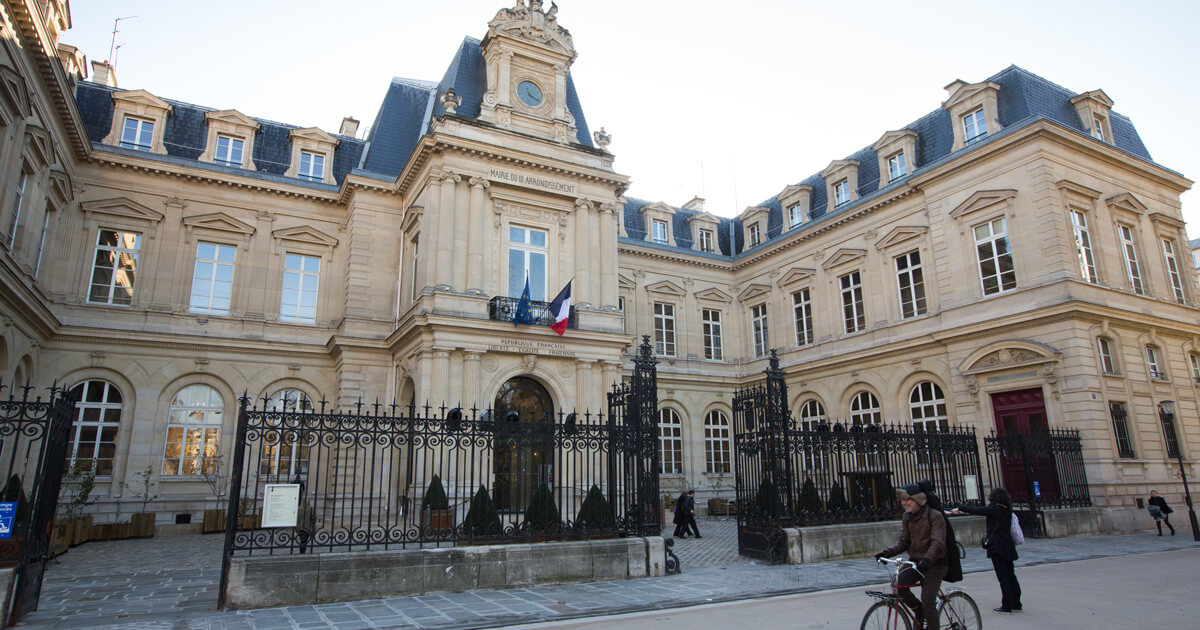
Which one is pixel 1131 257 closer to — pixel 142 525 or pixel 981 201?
pixel 981 201

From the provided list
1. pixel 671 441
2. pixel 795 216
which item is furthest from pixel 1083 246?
pixel 671 441

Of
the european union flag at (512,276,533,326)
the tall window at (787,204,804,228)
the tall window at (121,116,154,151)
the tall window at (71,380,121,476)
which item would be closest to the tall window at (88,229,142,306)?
the tall window at (71,380,121,476)

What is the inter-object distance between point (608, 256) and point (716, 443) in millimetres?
10683

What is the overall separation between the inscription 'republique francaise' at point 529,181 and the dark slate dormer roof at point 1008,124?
10.4 metres

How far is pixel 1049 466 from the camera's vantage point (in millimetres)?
17047

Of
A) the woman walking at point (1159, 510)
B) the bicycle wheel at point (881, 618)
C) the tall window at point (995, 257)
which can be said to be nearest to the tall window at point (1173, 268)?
the tall window at point (995, 257)

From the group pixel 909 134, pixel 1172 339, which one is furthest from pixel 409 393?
pixel 1172 339

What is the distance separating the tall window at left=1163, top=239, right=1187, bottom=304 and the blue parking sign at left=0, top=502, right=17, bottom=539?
90.1 ft

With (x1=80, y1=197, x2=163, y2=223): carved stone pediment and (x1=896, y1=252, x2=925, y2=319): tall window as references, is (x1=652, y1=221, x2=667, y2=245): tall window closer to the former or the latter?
(x1=896, y1=252, x2=925, y2=319): tall window

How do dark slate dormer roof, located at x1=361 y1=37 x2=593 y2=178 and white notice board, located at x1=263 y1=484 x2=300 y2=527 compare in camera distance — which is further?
dark slate dormer roof, located at x1=361 y1=37 x2=593 y2=178

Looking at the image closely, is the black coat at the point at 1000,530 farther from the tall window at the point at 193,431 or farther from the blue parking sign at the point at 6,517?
the tall window at the point at 193,431

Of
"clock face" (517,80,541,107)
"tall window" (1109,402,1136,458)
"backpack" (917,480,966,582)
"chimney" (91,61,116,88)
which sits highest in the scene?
"chimney" (91,61,116,88)

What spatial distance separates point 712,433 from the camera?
92.1ft

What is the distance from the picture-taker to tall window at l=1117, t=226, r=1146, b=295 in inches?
792
